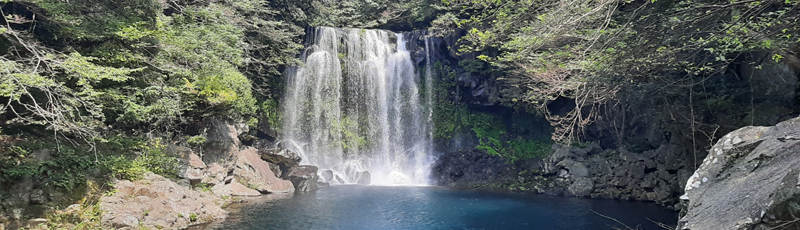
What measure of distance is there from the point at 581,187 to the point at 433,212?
6.91 metres

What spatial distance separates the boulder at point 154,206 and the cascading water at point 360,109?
10468 millimetres

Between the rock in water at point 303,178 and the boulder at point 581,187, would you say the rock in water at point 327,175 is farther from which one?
the boulder at point 581,187

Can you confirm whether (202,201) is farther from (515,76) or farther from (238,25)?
(515,76)

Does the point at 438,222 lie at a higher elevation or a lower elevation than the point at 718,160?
lower

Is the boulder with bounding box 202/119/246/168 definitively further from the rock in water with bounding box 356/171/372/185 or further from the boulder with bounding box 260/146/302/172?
the rock in water with bounding box 356/171/372/185

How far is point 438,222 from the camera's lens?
37.5 feet

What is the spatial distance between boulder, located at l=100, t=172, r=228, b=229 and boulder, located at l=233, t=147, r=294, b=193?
13.4 ft

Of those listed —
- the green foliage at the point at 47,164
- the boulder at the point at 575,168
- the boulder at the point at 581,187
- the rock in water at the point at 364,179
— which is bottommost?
the rock in water at the point at 364,179

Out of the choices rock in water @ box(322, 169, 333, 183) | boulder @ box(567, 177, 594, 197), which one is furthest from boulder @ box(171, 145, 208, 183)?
boulder @ box(567, 177, 594, 197)

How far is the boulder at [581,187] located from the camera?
15.7 meters

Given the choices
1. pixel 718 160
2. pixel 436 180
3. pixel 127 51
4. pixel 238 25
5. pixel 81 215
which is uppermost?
pixel 238 25

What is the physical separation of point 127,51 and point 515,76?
1568 cm

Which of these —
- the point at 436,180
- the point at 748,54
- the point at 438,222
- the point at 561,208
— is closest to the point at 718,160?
the point at 438,222

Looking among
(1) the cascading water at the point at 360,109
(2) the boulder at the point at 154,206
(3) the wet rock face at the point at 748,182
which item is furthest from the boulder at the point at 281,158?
(3) the wet rock face at the point at 748,182
